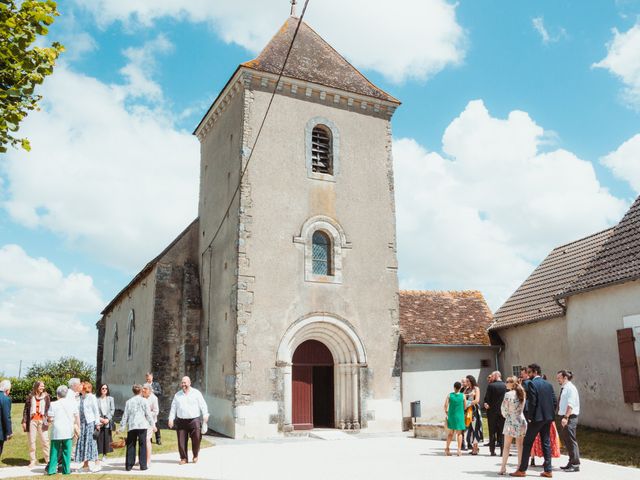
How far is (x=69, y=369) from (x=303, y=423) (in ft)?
117

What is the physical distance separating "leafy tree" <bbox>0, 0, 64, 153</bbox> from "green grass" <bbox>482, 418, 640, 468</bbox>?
11589mm

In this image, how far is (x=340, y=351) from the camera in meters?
17.6

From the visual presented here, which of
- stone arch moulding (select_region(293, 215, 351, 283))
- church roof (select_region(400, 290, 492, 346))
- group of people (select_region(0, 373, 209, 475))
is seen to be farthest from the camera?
church roof (select_region(400, 290, 492, 346))

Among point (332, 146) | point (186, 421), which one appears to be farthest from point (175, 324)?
point (186, 421)

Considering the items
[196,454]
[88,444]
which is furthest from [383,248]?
[88,444]

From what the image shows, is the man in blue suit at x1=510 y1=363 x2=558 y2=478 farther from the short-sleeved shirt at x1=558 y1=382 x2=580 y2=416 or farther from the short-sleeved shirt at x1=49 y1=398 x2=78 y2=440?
the short-sleeved shirt at x1=49 y1=398 x2=78 y2=440

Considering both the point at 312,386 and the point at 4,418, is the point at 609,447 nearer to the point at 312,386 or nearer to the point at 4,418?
the point at 312,386

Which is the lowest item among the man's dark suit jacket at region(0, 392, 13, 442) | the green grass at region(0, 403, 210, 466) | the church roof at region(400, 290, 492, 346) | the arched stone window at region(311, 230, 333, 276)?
the green grass at region(0, 403, 210, 466)

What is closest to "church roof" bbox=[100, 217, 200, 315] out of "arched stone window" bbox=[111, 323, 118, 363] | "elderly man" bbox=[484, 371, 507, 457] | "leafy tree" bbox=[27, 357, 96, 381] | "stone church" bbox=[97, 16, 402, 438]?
"stone church" bbox=[97, 16, 402, 438]

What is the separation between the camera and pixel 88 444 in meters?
10.7

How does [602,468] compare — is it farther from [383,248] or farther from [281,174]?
[281,174]

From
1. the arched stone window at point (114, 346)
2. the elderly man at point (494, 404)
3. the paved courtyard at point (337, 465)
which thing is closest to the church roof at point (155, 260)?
the arched stone window at point (114, 346)

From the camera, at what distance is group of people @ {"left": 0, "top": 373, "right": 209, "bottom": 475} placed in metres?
9.99

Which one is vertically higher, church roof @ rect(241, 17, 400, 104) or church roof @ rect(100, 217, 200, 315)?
church roof @ rect(241, 17, 400, 104)
